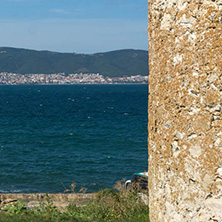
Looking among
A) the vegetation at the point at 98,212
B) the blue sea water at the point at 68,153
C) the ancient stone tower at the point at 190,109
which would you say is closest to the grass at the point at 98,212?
the vegetation at the point at 98,212

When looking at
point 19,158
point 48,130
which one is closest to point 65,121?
point 48,130

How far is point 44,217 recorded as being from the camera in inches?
353

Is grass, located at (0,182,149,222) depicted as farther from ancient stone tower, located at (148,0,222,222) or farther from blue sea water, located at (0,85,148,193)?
blue sea water, located at (0,85,148,193)

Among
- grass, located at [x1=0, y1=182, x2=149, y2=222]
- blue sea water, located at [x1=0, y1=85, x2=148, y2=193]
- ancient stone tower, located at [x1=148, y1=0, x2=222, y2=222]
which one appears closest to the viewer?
ancient stone tower, located at [x1=148, y1=0, x2=222, y2=222]

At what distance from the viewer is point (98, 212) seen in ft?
31.7

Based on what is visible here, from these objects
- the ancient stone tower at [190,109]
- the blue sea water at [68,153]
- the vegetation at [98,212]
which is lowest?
the blue sea water at [68,153]

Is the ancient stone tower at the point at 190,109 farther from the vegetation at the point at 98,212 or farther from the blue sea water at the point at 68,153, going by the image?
the blue sea water at the point at 68,153

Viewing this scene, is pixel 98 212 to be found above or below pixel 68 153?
above

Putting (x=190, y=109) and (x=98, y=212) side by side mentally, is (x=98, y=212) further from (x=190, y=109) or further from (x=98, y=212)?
(x=190, y=109)

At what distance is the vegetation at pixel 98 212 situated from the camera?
335 inches

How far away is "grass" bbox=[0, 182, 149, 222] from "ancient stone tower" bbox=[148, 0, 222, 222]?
5.66m

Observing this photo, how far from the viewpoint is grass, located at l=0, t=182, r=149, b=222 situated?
8508 mm

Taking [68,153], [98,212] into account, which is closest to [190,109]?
[98,212]

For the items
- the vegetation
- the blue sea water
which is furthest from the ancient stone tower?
the blue sea water
